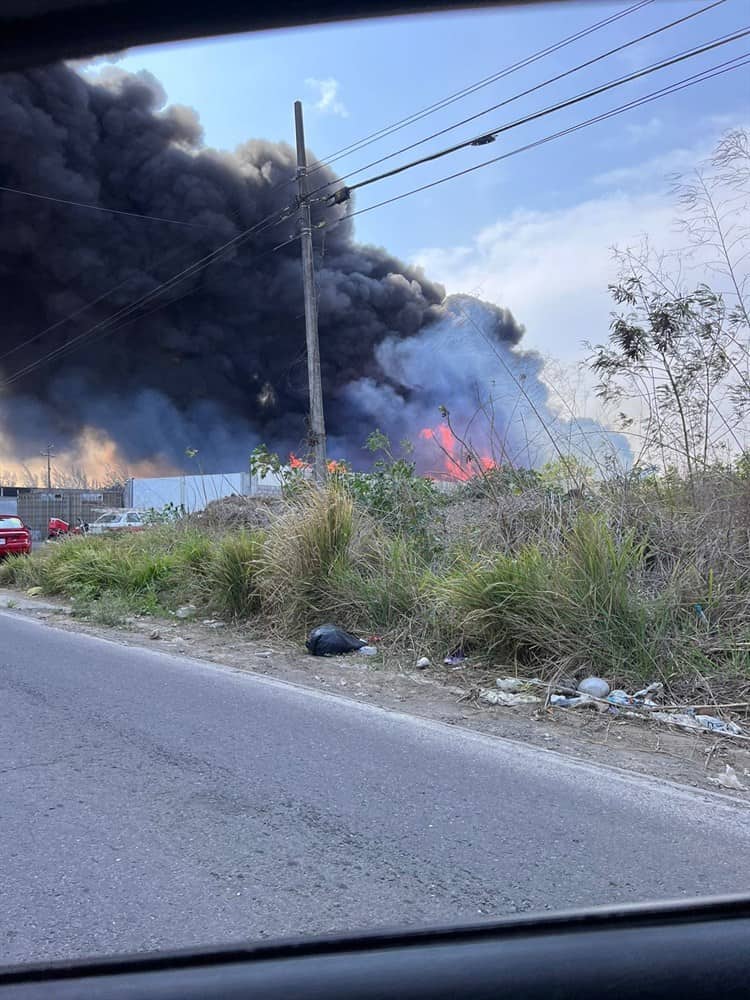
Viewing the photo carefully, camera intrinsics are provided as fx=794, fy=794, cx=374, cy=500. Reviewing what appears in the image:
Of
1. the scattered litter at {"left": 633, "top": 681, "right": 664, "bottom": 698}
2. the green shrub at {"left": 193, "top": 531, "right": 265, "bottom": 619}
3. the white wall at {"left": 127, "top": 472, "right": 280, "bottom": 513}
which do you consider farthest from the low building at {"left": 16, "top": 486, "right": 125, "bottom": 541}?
the scattered litter at {"left": 633, "top": 681, "right": 664, "bottom": 698}

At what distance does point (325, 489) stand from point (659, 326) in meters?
4.02

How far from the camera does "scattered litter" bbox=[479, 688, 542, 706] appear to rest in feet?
18.1

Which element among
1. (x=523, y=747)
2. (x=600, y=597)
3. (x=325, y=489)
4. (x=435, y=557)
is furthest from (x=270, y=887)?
(x=325, y=489)

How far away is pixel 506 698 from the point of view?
5609 mm

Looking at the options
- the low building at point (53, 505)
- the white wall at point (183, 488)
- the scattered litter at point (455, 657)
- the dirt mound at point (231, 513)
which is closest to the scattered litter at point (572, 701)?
the scattered litter at point (455, 657)

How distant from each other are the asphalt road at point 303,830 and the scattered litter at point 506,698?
0.77 meters

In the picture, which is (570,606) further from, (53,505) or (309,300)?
(53,505)

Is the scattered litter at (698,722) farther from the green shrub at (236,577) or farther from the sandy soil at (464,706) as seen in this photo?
the green shrub at (236,577)

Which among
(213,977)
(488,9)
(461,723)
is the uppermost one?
(488,9)

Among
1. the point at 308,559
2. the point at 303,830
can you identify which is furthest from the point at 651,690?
the point at 308,559

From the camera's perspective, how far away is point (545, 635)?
6.15 metres

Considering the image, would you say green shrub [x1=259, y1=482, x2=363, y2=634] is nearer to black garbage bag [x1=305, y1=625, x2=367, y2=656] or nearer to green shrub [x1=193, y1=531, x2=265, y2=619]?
green shrub [x1=193, y1=531, x2=265, y2=619]

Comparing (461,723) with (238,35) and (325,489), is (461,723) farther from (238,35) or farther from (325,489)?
(325,489)

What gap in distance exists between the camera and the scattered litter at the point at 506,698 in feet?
18.1
